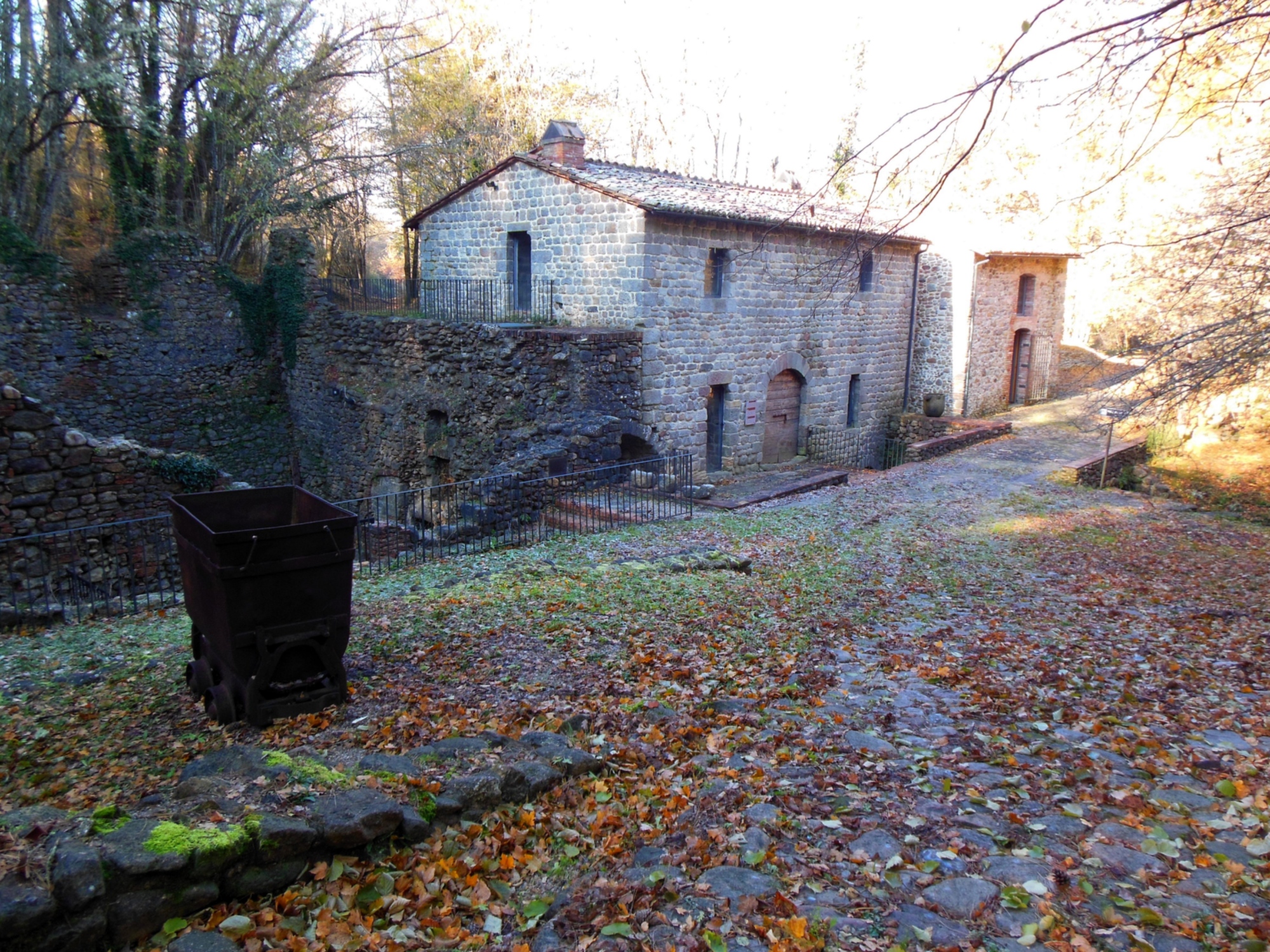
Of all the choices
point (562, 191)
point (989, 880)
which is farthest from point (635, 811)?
point (562, 191)

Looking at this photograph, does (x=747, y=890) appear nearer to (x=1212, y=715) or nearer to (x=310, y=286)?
(x=1212, y=715)

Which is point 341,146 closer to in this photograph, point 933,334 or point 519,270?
point 519,270

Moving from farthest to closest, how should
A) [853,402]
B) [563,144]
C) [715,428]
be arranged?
[853,402] → [715,428] → [563,144]

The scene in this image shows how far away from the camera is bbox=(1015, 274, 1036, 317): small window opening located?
80.9 ft

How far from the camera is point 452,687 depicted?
20.0 ft

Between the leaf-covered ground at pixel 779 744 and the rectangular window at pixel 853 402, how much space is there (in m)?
11.5

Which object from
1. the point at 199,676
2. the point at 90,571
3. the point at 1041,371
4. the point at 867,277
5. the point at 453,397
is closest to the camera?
the point at 199,676

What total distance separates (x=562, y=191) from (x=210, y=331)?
9618 mm

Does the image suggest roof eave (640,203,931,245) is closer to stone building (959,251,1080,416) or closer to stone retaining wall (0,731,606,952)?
stone building (959,251,1080,416)

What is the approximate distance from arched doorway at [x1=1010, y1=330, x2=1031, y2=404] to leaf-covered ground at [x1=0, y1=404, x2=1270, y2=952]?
16.7m

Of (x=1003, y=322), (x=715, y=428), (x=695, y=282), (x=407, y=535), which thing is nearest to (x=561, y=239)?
(x=695, y=282)

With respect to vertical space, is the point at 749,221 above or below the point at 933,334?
above

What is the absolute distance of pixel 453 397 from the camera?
15750 millimetres

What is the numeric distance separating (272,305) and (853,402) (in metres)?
15.1
